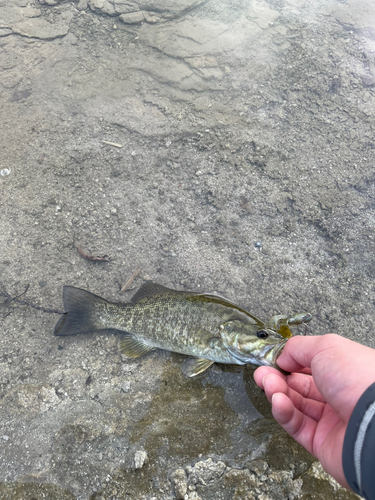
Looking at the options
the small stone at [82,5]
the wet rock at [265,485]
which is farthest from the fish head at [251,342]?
the small stone at [82,5]

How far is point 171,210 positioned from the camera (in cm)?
398

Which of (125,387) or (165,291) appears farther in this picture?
(165,291)

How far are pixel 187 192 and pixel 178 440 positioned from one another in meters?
2.71

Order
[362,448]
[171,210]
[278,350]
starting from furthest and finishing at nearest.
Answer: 1. [171,210]
2. [278,350]
3. [362,448]

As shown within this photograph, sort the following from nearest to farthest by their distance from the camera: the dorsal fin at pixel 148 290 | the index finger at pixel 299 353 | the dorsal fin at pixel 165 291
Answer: the index finger at pixel 299 353 → the dorsal fin at pixel 165 291 → the dorsal fin at pixel 148 290

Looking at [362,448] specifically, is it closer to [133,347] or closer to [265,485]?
[265,485]

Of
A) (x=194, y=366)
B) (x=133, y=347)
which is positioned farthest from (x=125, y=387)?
(x=194, y=366)

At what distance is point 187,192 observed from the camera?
4082 mm

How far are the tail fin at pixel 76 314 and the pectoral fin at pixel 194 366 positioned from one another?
959mm

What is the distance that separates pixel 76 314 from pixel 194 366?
1269mm

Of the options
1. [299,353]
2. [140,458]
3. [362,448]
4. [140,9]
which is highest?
[140,9]

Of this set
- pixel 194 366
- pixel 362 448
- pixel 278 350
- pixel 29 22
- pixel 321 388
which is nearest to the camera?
pixel 362 448

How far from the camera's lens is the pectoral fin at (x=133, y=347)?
10.4ft

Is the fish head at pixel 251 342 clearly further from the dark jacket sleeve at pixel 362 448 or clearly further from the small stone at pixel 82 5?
the small stone at pixel 82 5
